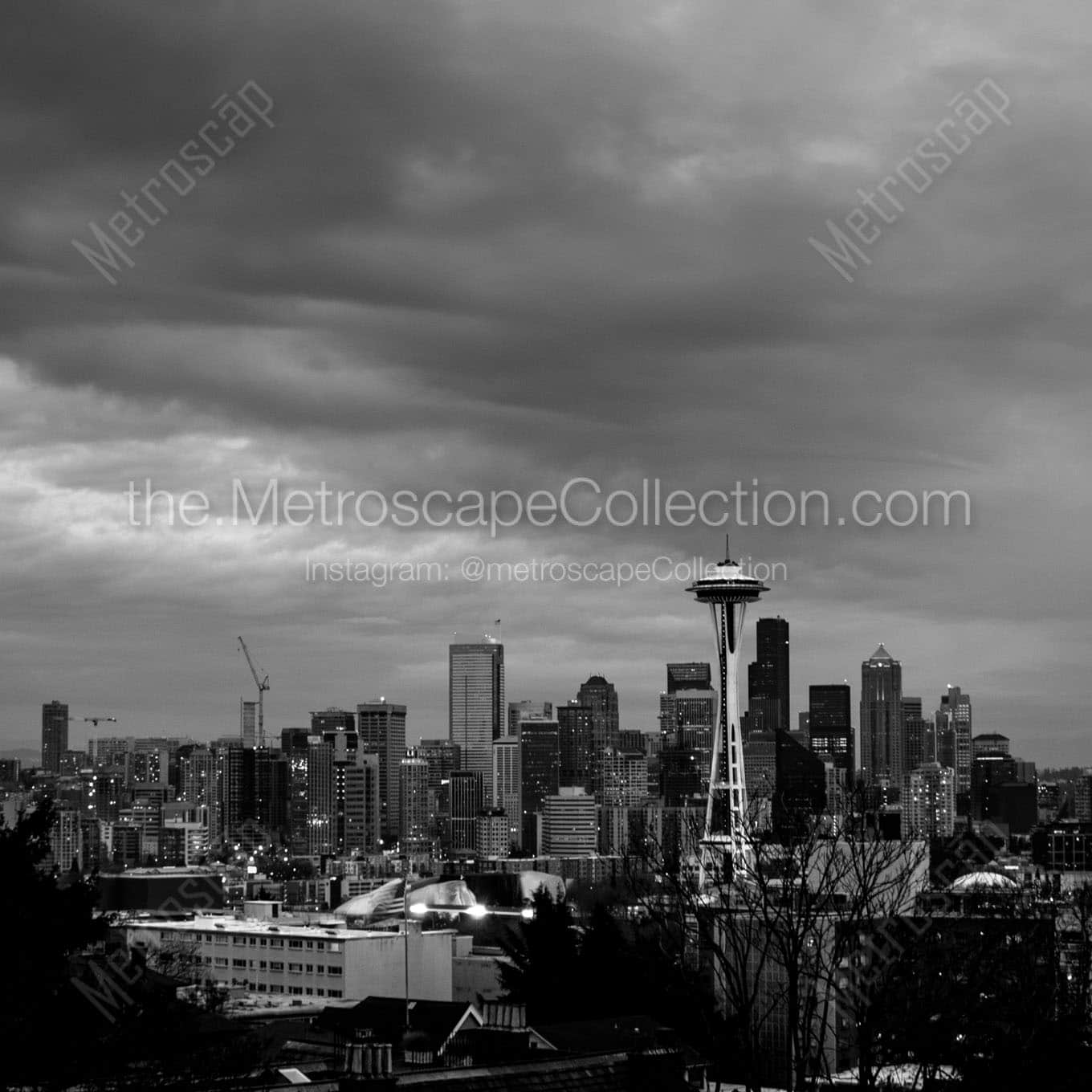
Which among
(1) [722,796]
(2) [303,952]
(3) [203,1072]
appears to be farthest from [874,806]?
(1) [722,796]

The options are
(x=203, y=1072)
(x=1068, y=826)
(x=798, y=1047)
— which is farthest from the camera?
(x=1068, y=826)

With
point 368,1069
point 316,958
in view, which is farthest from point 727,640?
point 368,1069

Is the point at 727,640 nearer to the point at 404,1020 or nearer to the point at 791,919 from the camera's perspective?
the point at 404,1020

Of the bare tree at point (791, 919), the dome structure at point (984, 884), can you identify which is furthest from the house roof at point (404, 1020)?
the dome structure at point (984, 884)

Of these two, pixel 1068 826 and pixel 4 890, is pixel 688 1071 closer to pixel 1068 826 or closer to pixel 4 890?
pixel 4 890

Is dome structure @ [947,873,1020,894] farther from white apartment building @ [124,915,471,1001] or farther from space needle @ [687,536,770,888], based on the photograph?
space needle @ [687,536,770,888]

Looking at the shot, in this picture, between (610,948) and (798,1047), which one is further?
(610,948)
